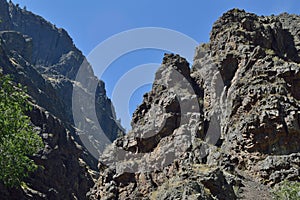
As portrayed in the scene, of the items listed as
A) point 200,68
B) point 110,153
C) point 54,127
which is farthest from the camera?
point 54,127

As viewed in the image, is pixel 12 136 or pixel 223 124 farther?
pixel 223 124

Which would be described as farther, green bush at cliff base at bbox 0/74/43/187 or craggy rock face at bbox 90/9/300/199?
craggy rock face at bbox 90/9/300/199

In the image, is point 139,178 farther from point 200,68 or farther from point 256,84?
point 200,68

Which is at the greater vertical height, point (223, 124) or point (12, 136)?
point (223, 124)

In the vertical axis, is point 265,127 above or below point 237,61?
below

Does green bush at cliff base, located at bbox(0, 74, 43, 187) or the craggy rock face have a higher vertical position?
the craggy rock face

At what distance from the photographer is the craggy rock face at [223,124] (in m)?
47.4

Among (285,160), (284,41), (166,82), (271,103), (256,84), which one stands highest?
(284,41)

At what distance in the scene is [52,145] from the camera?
92.4 m

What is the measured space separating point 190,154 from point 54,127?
5741 centimetres

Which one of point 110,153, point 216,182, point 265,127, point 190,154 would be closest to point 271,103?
point 265,127

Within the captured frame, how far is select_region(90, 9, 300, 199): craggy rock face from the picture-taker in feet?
156

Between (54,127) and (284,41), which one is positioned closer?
(284,41)

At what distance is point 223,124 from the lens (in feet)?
209
